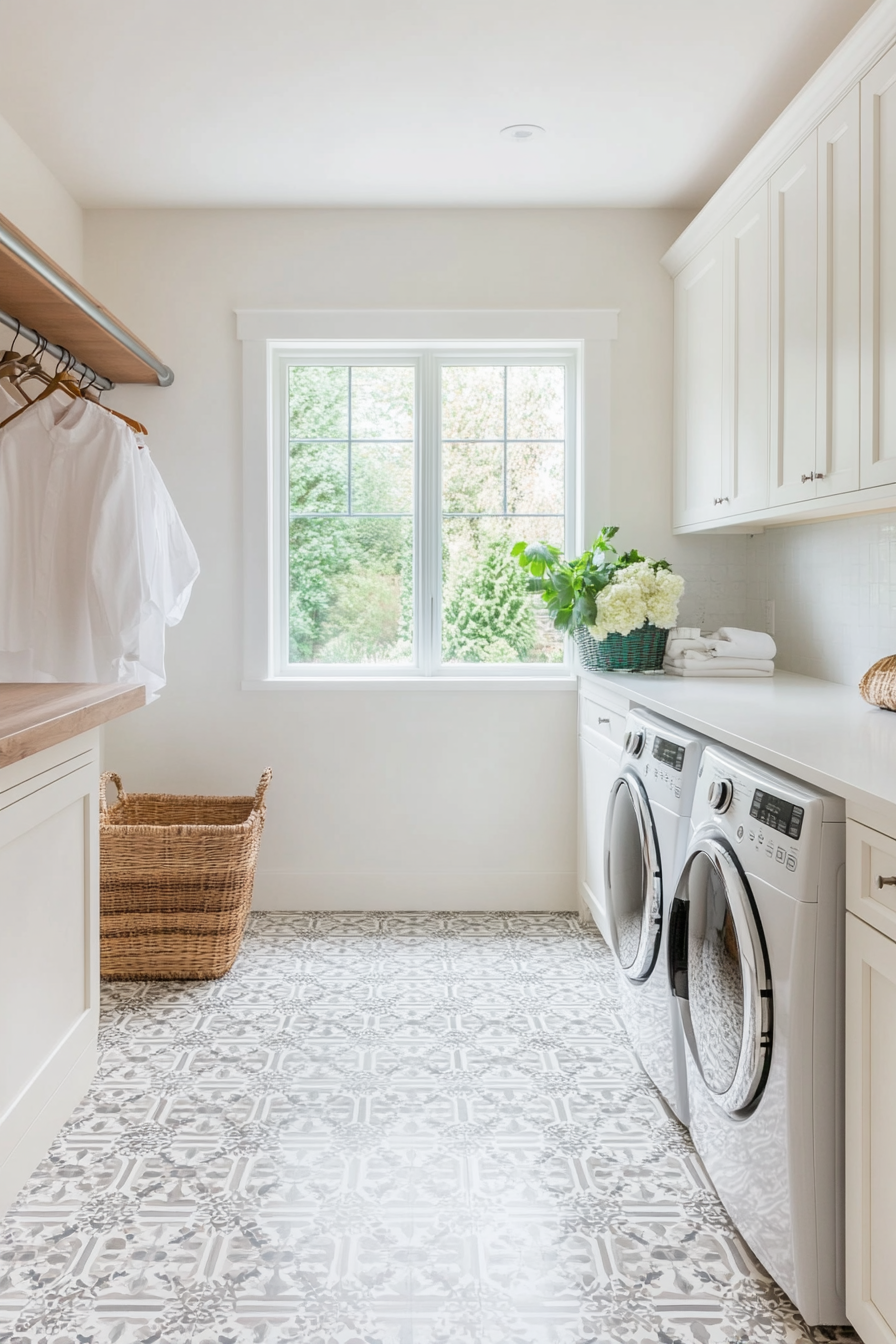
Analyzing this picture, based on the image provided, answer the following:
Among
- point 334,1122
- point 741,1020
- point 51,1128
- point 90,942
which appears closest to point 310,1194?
point 334,1122

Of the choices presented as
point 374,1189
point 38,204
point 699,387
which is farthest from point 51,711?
point 699,387

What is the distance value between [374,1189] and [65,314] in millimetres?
2227

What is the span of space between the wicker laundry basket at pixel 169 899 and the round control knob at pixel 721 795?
1595 mm

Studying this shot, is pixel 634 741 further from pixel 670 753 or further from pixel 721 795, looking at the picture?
pixel 721 795

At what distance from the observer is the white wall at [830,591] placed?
2.47 metres

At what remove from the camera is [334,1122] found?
1.97m

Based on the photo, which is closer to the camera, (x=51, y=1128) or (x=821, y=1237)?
(x=821, y=1237)

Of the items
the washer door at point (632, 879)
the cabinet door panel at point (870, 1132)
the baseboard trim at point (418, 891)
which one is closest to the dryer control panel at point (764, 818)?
the cabinet door panel at point (870, 1132)

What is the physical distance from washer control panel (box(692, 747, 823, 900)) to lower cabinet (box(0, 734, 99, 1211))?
4.13 ft

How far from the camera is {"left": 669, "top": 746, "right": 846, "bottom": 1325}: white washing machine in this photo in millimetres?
1336

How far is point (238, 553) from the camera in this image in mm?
3291

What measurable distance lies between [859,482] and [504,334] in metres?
1.71

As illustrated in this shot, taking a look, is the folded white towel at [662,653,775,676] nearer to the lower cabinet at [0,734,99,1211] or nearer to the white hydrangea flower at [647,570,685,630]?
the white hydrangea flower at [647,570,685,630]

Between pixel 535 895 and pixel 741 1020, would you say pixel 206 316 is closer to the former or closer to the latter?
pixel 535 895
